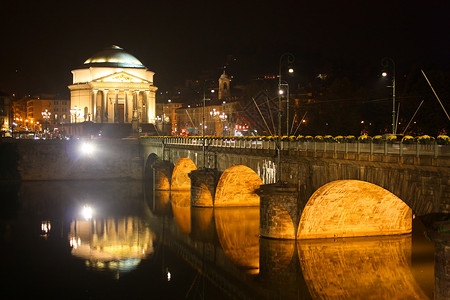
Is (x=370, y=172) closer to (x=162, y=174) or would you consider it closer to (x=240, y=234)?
(x=240, y=234)

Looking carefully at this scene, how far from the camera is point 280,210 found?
33.3 m

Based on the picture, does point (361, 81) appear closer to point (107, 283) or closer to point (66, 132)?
point (66, 132)

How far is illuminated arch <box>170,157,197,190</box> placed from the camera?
6494 cm

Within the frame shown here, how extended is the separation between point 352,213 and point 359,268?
4354mm

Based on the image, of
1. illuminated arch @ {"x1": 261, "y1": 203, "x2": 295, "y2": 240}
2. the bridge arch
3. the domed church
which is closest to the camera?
illuminated arch @ {"x1": 261, "y1": 203, "x2": 295, "y2": 240}

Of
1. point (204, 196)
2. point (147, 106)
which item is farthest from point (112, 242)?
point (147, 106)

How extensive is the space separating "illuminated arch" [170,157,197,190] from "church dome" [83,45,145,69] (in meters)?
63.4

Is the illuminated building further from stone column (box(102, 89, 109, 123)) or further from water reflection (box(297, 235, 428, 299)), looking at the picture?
water reflection (box(297, 235, 428, 299))

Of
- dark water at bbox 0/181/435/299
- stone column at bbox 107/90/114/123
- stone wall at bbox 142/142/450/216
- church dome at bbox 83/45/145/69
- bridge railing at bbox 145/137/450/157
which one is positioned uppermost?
church dome at bbox 83/45/145/69

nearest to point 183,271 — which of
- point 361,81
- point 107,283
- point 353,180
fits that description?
point 107,283

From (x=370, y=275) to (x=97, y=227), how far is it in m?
23.6

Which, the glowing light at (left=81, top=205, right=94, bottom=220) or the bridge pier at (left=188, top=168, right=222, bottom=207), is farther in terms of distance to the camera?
the glowing light at (left=81, top=205, right=94, bottom=220)

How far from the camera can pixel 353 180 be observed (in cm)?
2819

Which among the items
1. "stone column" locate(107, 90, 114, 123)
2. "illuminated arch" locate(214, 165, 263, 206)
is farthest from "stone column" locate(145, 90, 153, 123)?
"illuminated arch" locate(214, 165, 263, 206)
